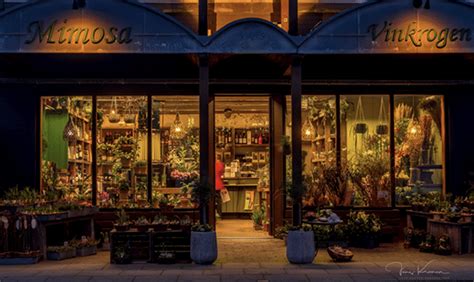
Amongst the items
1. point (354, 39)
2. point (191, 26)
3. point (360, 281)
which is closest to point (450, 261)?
point (360, 281)

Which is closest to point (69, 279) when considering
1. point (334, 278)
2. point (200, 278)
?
point (200, 278)

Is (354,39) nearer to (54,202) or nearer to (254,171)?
(54,202)

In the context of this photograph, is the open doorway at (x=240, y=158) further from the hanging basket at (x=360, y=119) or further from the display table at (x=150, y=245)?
the display table at (x=150, y=245)

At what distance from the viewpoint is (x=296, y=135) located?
12688 millimetres

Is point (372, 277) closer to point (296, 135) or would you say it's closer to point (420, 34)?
point (296, 135)

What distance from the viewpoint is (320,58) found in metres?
13.8

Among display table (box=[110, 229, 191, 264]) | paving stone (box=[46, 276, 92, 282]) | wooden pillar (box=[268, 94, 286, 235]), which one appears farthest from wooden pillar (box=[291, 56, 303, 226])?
paving stone (box=[46, 276, 92, 282])

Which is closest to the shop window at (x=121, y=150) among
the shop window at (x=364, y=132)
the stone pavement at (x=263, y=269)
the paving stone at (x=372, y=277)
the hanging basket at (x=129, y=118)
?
the hanging basket at (x=129, y=118)

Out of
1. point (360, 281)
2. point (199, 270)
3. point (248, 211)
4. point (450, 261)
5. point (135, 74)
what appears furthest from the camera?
point (248, 211)

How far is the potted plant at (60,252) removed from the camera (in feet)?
42.7

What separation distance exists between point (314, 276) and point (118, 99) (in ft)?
22.8

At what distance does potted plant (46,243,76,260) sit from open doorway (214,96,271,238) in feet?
17.8

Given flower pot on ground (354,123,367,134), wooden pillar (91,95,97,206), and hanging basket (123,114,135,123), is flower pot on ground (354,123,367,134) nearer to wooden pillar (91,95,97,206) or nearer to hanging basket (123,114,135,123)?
hanging basket (123,114,135,123)

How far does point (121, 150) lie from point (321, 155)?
15.2 feet
